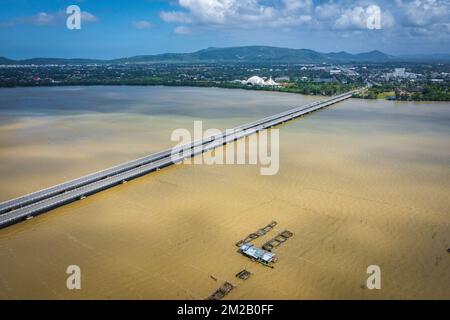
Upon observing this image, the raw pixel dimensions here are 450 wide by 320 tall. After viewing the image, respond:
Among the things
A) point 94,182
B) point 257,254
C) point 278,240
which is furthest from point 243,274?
point 94,182

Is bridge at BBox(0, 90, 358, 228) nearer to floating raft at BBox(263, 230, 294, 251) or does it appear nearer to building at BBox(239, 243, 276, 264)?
building at BBox(239, 243, 276, 264)

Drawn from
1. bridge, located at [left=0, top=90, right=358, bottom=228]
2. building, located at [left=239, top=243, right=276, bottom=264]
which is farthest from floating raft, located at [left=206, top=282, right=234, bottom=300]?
bridge, located at [left=0, top=90, right=358, bottom=228]

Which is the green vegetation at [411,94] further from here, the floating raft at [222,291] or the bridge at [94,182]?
the floating raft at [222,291]

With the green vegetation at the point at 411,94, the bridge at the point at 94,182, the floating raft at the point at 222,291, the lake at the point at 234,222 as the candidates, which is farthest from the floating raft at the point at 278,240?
the green vegetation at the point at 411,94

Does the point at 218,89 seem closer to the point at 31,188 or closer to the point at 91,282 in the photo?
the point at 31,188

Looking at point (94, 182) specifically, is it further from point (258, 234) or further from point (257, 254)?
point (257, 254)

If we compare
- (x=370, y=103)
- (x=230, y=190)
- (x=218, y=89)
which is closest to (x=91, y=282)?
(x=230, y=190)
